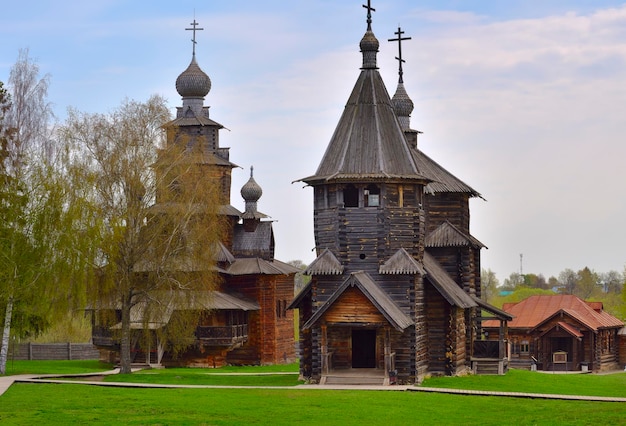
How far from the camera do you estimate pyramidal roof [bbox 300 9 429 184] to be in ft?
142

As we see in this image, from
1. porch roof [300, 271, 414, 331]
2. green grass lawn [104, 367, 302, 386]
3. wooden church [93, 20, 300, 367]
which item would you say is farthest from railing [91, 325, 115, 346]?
porch roof [300, 271, 414, 331]

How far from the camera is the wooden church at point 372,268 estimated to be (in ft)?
139

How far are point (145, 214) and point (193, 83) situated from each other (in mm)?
19130

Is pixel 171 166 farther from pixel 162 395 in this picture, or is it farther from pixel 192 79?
pixel 192 79

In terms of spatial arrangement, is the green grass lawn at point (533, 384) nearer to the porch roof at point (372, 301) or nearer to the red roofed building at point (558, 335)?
the porch roof at point (372, 301)

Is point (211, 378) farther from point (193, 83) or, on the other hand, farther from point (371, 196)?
point (193, 83)

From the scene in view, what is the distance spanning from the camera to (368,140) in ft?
145

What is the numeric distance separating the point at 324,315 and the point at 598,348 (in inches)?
1327

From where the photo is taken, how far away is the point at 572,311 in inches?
2803

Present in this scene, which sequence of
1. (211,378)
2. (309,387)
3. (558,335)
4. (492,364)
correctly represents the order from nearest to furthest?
(309,387) < (211,378) < (492,364) < (558,335)

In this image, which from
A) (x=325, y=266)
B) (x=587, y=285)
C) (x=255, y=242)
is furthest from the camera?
(x=587, y=285)

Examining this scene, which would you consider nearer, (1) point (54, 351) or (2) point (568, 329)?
(1) point (54, 351)

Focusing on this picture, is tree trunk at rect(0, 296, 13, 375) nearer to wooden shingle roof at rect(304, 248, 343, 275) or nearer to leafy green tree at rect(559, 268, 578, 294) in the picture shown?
wooden shingle roof at rect(304, 248, 343, 275)

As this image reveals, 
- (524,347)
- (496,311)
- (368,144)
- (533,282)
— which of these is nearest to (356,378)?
(368,144)
